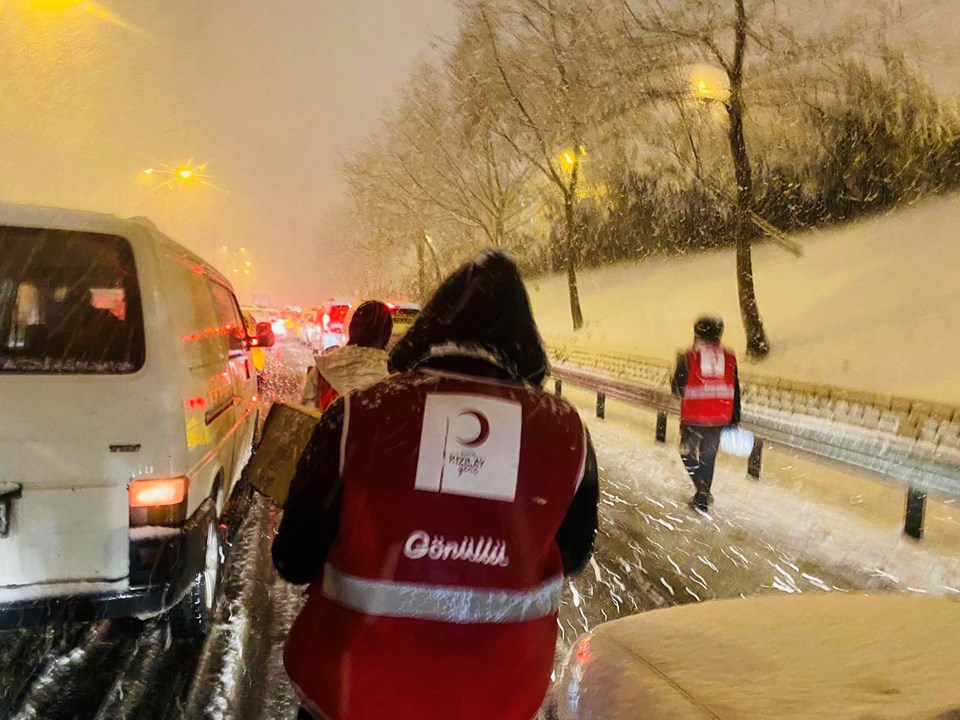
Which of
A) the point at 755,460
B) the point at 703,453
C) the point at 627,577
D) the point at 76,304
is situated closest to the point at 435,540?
the point at 76,304

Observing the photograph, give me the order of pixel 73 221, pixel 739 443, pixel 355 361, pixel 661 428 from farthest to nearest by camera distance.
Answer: pixel 661 428 < pixel 739 443 < pixel 355 361 < pixel 73 221

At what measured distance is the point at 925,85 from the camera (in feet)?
60.2

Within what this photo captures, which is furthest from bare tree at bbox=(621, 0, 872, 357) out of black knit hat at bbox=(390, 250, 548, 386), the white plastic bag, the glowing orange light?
black knit hat at bbox=(390, 250, 548, 386)

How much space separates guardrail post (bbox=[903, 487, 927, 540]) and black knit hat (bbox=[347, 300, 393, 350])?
15.4ft

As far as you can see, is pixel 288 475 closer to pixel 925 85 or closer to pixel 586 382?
pixel 586 382

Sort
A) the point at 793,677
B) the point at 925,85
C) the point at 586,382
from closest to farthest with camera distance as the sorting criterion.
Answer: the point at 793,677
the point at 586,382
the point at 925,85

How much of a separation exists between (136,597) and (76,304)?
1.41 m

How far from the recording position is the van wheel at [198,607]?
3832mm

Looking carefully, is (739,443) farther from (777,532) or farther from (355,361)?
(355,361)

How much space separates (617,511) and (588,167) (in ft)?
67.4

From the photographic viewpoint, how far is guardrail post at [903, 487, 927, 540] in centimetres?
644

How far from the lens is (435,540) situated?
4.98 ft

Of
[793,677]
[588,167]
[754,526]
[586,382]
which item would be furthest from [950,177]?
[793,677]

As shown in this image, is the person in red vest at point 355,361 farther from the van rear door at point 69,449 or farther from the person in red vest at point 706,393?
the person in red vest at point 706,393
